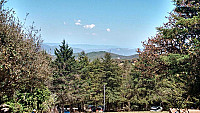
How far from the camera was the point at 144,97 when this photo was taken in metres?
38.5

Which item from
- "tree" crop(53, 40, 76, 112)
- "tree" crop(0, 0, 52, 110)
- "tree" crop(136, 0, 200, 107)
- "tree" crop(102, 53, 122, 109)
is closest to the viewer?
"tree" crop(0, 0, 52, 110)

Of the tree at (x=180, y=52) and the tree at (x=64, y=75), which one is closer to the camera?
the tree at (x=180, y=52)

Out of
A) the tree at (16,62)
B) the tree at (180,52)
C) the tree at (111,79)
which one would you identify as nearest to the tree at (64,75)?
the tree at (111,79)

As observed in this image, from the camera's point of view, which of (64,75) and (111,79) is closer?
(64,75)

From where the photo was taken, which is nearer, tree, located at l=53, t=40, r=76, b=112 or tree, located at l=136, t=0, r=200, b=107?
tree, located at l=136, t=0, r=200, b=107

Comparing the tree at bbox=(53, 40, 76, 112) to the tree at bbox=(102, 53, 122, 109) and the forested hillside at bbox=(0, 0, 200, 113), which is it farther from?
the forested hillside at bbox=(0, 0, 200, 113)

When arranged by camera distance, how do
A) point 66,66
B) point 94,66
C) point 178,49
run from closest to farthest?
1. point 178,49
2. point 66,66
3. point 94,66

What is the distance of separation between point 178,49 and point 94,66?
105ft

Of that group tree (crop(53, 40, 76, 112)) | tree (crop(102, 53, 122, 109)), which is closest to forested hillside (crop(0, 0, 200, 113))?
tree (crop(53, 40, 76, 112))

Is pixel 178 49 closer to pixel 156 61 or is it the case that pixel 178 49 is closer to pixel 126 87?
pixel 156 61

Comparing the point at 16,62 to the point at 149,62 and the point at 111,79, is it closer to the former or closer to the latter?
the point at 149,62

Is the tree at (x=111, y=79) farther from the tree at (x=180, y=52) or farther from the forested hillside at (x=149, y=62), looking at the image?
the tree at (x=180, y=52)

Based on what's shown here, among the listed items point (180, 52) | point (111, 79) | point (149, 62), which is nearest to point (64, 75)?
point (111, 79)

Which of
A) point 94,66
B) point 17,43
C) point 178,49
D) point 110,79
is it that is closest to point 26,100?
point 17,43
